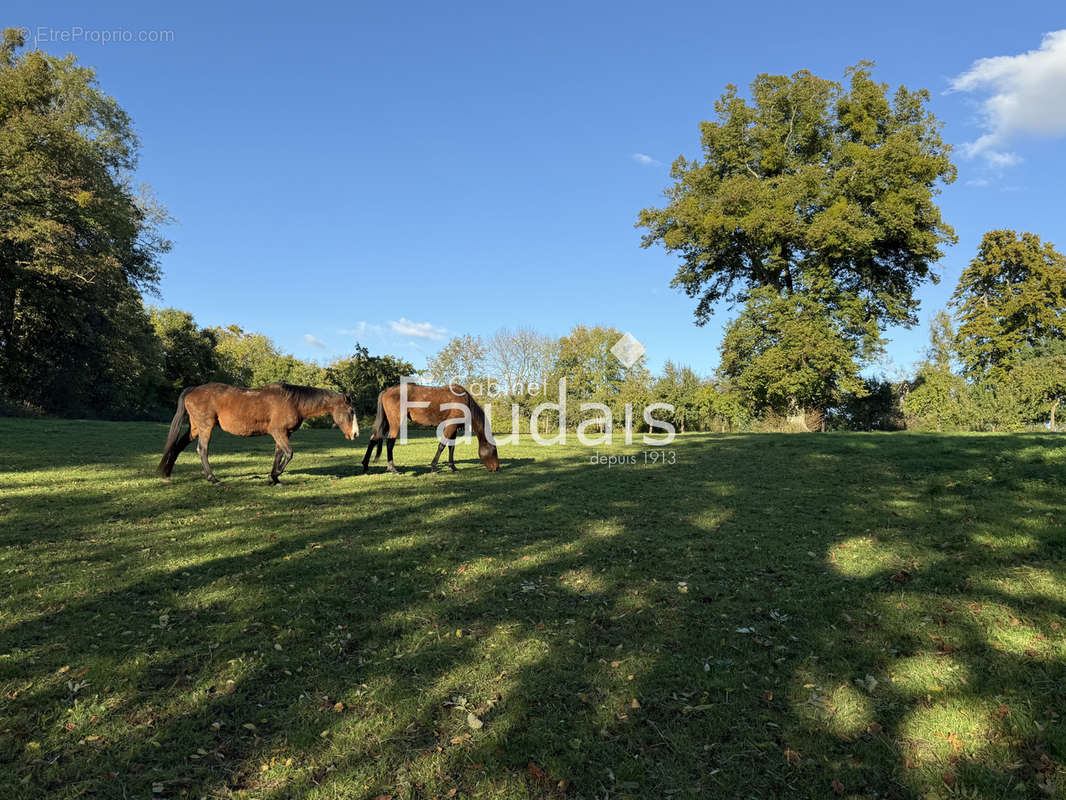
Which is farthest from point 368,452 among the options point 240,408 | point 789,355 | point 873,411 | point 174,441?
point 873,411

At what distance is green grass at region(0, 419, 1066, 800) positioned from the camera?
296cm

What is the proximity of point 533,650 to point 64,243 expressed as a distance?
30217 mm

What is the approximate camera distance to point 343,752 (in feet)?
10.0

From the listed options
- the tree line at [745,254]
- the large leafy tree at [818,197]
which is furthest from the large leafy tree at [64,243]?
the large leafy tree at [818,197]

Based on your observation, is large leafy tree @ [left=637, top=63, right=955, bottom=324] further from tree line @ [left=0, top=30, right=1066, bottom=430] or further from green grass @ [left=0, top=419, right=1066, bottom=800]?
green grass @ [left=0, top=419, right=1066, bottom=800]

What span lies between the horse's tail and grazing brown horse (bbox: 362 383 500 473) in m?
3.96

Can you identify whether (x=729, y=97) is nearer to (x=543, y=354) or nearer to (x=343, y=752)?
(x=543, y=354)

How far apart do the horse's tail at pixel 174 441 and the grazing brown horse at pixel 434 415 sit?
396 centimetres

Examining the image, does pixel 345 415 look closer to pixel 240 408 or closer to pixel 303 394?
pixel 303 394

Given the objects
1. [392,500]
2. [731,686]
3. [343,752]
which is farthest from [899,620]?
[392,500]

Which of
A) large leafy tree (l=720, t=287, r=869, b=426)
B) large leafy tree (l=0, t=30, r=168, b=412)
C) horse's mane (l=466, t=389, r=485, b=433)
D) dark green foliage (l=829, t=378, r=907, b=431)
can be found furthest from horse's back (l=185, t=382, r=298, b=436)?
dark green foliage (l=829, t=378, r=907, b=431)

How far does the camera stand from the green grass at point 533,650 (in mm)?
2957

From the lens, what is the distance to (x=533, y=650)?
429 centimetres

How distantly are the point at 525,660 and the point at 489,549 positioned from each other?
9.48ft
